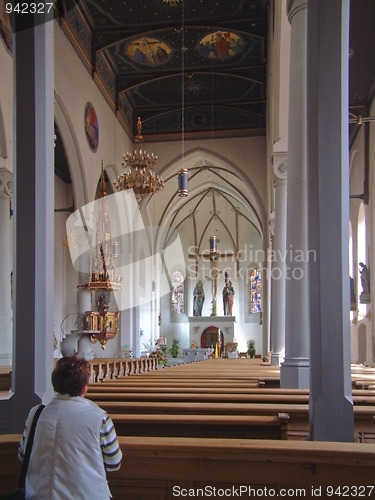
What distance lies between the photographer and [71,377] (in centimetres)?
227

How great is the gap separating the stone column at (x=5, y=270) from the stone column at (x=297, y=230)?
6.15 meters

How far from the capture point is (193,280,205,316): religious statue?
3158cm

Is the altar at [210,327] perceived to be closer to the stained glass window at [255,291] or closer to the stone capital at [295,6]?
the stained glass window at [255,291]

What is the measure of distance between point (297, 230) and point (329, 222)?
298cm

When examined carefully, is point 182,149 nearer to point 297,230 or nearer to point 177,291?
point 177,291

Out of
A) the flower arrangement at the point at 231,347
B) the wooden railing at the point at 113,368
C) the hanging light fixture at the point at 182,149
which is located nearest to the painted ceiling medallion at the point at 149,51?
the hanging light fixture at the point at 182,149

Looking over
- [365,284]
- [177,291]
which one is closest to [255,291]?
[177,291]

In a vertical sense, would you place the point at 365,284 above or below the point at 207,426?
above

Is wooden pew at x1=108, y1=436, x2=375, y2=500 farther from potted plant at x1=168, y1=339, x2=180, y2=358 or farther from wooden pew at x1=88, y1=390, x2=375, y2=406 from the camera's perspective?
potted plant at x1=168, y1=339, x2=180, y2=358

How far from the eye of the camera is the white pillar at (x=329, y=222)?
3092mm

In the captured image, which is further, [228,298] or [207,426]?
[228,298]

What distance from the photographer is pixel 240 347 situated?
30531 mm

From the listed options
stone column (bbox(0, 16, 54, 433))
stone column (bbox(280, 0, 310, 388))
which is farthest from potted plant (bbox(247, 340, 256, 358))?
stone column (bbox(0, 16, 54, 433))

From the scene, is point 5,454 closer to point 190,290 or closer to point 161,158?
point 161,158
